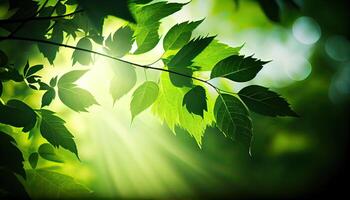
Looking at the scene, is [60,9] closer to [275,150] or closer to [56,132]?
[56,132]

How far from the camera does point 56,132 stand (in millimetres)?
682

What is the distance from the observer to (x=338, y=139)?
27.8ft

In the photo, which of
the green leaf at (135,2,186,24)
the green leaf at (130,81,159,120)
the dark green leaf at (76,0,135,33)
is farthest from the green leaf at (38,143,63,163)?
the dark green leaf at (76,0,135,33)

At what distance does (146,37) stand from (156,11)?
0.20ft

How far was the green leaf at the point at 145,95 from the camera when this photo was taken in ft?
2.11

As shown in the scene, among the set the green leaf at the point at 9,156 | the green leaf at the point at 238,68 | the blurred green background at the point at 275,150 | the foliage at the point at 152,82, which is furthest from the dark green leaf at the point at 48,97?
the blurred green background at the point at 275,150

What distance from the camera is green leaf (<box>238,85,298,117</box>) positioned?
1.90 feet

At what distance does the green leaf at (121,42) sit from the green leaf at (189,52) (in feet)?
0.28

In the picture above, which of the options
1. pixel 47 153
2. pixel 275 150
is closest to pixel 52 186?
pixel 47 153

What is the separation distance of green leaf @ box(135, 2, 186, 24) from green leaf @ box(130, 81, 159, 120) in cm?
13

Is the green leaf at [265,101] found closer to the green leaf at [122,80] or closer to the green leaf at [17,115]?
the green leaf at [122,80]

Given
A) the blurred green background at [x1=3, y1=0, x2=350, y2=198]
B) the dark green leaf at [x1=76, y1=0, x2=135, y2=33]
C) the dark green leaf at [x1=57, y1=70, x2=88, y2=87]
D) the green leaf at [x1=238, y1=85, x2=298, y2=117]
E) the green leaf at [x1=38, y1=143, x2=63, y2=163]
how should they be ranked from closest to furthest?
the dark green leaf at [x1=76, y1=0, x2=135, y2=33] → the green leaf at [x1=238, y1=85, x2=298, y2=117] → the dark green leaf at [x1=57, y1=70, x2=88, y2=87] → the green leaf at [x1=38, y1=143, x2=63, y2=163] → the blurred green background at [x1=3, y1=0, x2=350, y2=198]

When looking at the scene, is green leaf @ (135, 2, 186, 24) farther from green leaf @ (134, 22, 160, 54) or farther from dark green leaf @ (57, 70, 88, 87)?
dark green leaf @ (57, 70, 88, 87)

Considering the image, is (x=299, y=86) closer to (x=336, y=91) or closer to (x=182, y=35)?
(x=336, y=91)
